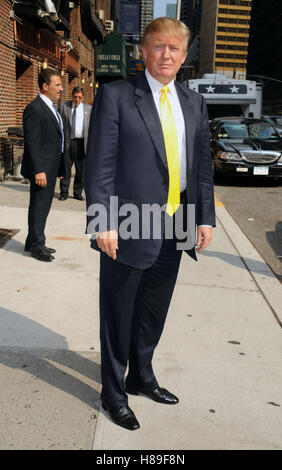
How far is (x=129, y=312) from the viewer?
2.76 m

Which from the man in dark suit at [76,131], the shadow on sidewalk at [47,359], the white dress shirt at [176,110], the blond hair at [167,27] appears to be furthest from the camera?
the man in dark suit at [76,131]

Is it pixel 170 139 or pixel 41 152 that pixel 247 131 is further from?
pixel 170 139

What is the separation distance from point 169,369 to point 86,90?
25656 millimetres

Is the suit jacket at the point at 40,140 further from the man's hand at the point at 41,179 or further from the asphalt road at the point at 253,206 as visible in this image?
the asphalt road at the point at 253,206

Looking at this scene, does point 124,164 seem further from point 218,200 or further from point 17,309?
point 218,200

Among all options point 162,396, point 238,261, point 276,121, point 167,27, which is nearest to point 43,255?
point 238,261

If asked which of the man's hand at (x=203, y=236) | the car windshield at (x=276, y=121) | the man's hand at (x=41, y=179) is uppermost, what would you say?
the car windshield at (x=276, y=121)

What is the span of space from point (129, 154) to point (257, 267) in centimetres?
378

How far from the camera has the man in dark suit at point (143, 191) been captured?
2.51 metres

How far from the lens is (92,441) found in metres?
2.55

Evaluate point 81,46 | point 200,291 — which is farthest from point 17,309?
point 81,46

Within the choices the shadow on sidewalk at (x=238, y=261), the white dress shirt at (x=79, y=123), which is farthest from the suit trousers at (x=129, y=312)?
the white dress shirt at (x=79, y=123)

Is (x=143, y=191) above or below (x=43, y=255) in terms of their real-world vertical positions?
above

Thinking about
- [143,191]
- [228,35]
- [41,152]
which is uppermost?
[228,35]
